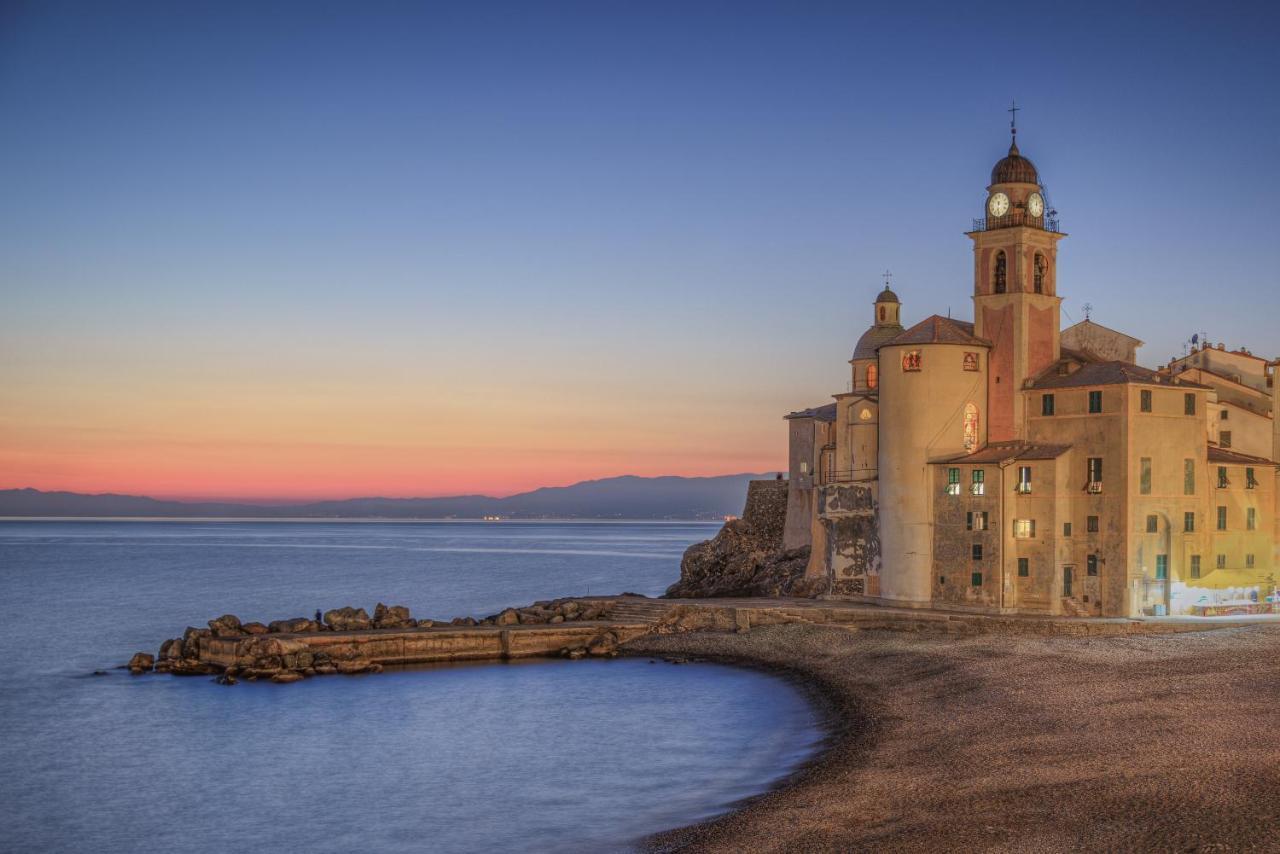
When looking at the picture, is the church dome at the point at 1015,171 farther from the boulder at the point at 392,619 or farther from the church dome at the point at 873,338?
the boulder at the point at 392,619

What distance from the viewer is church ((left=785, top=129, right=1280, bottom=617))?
1756 inches

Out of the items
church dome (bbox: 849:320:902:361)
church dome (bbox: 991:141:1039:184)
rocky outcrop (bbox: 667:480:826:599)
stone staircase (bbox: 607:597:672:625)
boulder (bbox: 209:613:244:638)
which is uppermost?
church dome (bbox: 991:141:1039:184)

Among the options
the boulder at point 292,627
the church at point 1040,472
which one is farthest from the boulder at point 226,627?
the church at point 1040,472

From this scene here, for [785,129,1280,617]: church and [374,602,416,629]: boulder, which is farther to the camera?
[374,602,416,629]: boulder

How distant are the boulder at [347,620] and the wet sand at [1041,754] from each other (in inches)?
773

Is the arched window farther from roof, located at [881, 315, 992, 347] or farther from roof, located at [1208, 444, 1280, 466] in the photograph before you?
roof, located at [1208, 444, 1280, 466]

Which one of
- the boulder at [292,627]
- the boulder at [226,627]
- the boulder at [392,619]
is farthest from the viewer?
the boulder at [392,619]

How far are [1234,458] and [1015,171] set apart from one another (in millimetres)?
14329

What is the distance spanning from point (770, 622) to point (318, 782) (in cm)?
2336

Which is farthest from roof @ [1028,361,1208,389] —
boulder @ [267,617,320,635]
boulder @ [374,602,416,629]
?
boulder @ [267,617,320,635]

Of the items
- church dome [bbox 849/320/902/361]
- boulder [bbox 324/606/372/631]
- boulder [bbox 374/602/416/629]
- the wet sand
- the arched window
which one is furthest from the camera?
church dome [bbox 849/320/902/361]

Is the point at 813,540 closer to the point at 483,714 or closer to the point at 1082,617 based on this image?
the point at 1082,617

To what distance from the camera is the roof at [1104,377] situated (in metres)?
44.3

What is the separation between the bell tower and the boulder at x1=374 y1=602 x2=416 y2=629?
25.2 metres
